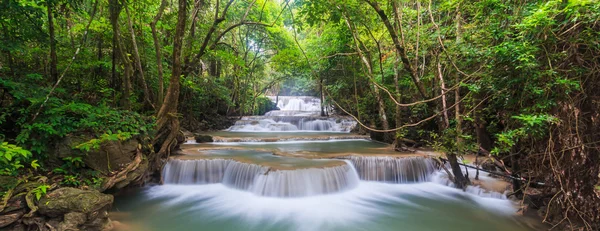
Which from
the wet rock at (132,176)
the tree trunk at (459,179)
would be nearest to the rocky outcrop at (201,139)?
the wet rock at (132,176)

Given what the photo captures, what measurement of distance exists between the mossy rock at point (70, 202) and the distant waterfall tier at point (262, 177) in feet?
8.39

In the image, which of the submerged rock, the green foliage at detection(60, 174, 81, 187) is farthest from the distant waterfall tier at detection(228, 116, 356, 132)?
the submerged rock

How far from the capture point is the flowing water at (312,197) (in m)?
4.34

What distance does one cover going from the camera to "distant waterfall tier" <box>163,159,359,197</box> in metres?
5.31

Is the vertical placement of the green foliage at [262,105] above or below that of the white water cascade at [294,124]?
above

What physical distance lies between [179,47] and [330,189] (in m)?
4.40

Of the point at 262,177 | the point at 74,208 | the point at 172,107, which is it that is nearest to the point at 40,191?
the point at 74,208

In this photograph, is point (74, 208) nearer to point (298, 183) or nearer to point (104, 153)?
point (104, 153)

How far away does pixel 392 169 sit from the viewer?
259 inches

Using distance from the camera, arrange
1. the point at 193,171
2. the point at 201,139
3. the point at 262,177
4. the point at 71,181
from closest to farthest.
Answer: the point at 71,181 < the point at 262,177 < the point at 193,171 < the point at 201,139

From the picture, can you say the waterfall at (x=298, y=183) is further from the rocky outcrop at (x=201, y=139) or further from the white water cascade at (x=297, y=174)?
the rocky outcrop at (x=201, y=139)

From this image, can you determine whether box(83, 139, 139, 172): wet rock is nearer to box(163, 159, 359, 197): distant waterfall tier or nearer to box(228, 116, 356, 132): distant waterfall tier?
box(163, 159, 359, 197): distant waterfall tier

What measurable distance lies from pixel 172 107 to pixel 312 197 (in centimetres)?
366

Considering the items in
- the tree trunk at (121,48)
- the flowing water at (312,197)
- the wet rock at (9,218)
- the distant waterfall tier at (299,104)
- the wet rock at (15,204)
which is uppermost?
the distant waterfall tier at (299,104)
